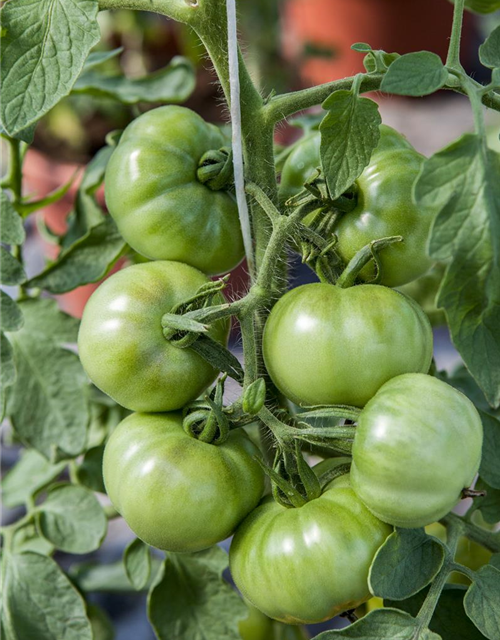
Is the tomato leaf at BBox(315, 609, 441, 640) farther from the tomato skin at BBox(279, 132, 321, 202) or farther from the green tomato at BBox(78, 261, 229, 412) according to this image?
the tomato skin at BBox(279, 132, 321, 202)

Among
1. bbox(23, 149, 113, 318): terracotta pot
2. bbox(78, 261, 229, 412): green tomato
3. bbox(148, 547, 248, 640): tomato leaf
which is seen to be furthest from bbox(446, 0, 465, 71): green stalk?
bbox(23, 149, 113, 318): terracotta pot

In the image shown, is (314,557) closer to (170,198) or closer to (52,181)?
(170,198)

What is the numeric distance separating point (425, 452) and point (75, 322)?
0.43m

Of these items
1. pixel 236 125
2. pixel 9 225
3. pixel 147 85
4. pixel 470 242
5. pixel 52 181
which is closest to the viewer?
pixel 470 242

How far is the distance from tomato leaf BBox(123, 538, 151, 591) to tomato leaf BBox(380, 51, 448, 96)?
0.48 m

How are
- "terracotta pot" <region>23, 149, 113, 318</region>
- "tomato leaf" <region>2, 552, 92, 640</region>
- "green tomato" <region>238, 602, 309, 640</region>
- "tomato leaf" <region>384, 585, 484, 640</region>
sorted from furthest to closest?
"terracotta pot" <region>23, 149, 113, 318</region>
"green tomato" <region>238, 602, 309, 640</region>
"tomato leaf" <region>2, 552, 92, 640</region>
"tomato leaf" <region>384, 585, 484, 640</region>

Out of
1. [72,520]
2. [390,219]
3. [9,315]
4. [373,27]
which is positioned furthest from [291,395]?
[373,27]

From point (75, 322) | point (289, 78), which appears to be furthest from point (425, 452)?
point (289, 78)

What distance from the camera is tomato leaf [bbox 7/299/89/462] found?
0.73 m

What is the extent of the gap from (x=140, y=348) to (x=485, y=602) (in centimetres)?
30

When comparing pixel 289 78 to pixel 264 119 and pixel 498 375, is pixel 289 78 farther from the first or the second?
pixel 498 375

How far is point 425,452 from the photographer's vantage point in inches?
17.6

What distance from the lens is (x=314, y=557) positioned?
0.49 m

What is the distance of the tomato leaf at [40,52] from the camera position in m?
0.50
